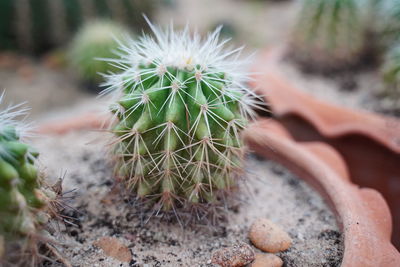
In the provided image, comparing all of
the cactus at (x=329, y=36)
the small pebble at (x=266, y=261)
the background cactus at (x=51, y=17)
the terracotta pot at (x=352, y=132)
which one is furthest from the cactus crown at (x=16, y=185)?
the background cactus at (x=51, y=17)

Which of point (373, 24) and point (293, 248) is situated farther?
point (373, 24)

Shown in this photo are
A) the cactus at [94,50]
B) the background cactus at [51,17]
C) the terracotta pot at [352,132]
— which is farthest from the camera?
A: the background cactus at [51,17]

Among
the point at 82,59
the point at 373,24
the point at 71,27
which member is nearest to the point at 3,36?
the point at 71,27

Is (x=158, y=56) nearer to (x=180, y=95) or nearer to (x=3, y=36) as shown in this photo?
(x=180, y=95)

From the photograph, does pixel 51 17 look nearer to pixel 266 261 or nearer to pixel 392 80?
pixel 392 80

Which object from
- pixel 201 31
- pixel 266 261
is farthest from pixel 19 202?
pixel 201 31

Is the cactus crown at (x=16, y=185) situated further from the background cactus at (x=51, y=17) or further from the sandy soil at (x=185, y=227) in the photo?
the background cactus at (x=51, y=17)
